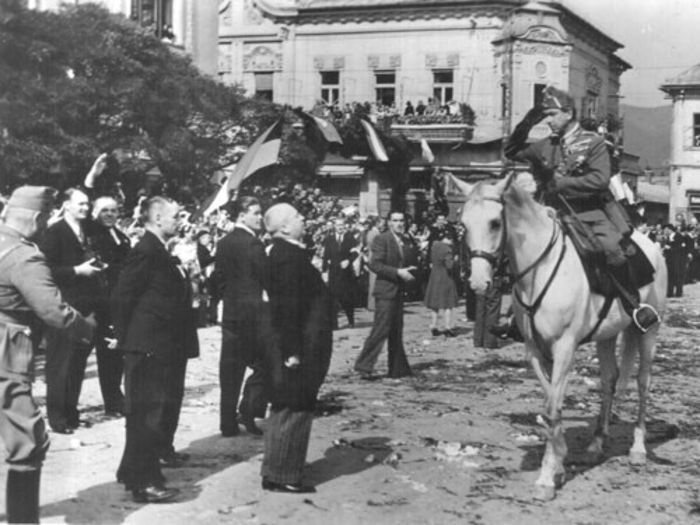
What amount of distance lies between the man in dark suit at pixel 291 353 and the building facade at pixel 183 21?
70.8 ft

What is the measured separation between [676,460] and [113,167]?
517 inches

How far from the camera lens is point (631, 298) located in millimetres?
7727

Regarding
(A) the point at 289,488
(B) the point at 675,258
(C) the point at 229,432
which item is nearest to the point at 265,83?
(B) the point at 675,258

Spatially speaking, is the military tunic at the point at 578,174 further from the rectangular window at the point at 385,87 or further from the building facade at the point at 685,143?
the building facade at the point at 685,143

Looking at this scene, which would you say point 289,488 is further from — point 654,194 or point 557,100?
point 654,194

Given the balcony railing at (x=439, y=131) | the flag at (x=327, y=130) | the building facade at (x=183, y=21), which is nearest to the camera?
the flag at (x=327, y=130)

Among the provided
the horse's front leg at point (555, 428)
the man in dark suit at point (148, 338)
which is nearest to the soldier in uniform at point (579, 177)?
the horse's front leg at point (555, 428)

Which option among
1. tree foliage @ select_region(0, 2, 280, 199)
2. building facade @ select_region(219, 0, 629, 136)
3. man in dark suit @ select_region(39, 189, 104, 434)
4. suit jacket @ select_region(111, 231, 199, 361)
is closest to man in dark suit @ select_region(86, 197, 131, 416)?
man in dark suit @ select_region(39, 189, 104, 434)

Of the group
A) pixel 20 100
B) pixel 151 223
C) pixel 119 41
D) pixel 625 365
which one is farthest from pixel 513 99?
pixel 151 223

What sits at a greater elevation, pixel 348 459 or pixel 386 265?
pixel 386 265

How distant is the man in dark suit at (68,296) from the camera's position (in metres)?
8.41

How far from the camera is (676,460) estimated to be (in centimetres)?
784

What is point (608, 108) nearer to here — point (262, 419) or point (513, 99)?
point (513, 99)

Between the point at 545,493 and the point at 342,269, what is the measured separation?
38.8 ft
